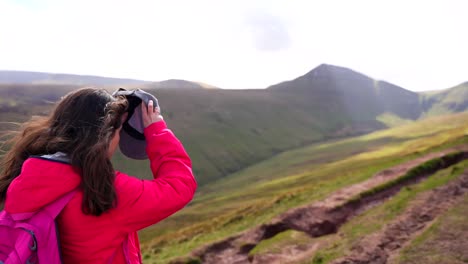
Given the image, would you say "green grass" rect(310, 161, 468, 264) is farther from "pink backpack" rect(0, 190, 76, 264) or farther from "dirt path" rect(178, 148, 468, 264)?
"pink backpack" rect(0, 190, 76, 264)

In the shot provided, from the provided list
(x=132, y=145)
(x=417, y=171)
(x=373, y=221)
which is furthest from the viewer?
(x=417, y=171)

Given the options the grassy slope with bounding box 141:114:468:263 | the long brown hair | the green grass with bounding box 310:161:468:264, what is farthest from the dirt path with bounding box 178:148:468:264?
the long brown hair

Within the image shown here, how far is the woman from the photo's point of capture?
3.79m

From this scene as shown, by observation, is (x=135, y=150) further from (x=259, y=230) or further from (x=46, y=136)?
(x=259, y=230)

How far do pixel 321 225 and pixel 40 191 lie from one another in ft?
59.0

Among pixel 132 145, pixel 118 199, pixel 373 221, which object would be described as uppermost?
pixel 132 145

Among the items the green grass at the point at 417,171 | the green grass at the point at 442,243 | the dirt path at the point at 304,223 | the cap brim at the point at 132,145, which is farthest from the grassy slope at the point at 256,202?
→ the cap brim at the point at 132,145

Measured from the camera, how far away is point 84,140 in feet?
13.2

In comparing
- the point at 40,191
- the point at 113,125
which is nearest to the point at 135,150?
the point at 113,125

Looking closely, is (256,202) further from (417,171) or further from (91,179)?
(91,179)

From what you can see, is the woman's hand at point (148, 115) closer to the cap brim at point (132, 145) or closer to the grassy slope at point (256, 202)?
the cap brim at point (132, 145)

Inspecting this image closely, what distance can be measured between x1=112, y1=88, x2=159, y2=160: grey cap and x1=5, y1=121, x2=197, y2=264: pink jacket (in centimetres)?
34

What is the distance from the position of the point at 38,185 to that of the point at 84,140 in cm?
61

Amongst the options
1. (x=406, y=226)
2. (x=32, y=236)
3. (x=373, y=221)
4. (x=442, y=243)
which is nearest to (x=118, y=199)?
(x=32, y=236)
